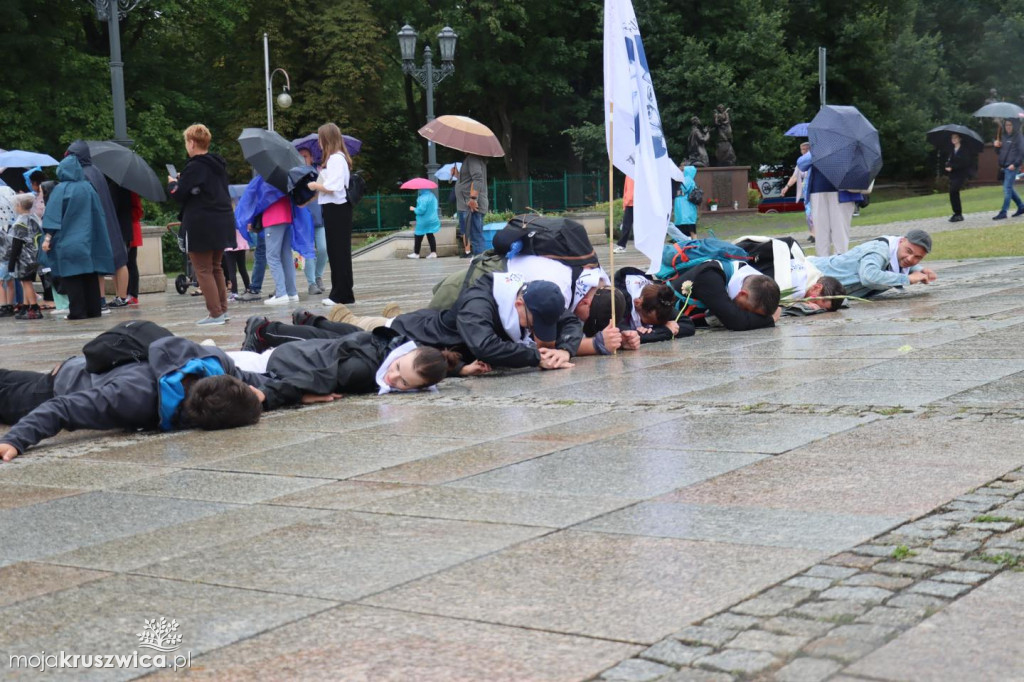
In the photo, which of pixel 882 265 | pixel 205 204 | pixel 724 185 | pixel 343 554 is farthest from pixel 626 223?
pixel 343 554

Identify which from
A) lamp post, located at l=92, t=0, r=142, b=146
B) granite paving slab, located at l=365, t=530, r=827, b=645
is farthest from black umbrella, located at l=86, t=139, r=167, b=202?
granite paving slab, located at l=365, t=530, r=827, b=645

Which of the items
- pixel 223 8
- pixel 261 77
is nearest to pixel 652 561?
pixel 223 8

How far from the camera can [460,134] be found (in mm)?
22484

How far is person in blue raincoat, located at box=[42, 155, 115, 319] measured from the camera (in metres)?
14.7

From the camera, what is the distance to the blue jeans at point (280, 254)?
623 inches

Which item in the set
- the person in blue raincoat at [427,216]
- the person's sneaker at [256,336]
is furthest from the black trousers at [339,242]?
the person in blue raincoat at [427,216]

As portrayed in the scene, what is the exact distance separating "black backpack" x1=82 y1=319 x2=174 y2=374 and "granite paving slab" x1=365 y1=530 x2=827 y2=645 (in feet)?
11.3

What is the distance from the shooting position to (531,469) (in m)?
5.55

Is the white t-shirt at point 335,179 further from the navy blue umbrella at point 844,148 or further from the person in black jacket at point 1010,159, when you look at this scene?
the person in black jacket at point 1010,159

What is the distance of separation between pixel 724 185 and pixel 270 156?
26.2m

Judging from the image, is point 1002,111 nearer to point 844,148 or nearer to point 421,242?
point 421,242

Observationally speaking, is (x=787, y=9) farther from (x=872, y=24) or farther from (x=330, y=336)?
(x=330, y=336)

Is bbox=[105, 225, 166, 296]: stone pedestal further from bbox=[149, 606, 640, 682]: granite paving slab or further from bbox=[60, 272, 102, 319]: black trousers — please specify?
bbox=[149, 606, 640, 682]: granite paving slab

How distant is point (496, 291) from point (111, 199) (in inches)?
351
